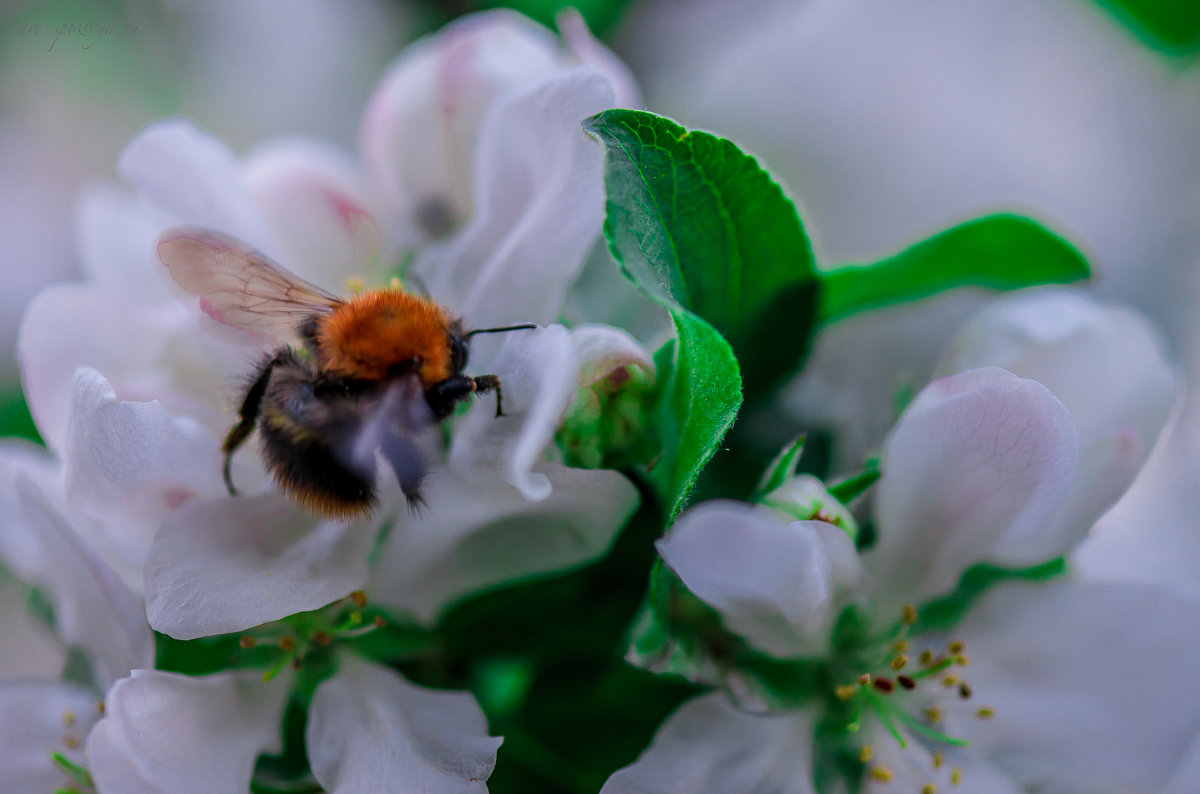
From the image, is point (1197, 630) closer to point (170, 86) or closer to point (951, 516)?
point (951, 516)

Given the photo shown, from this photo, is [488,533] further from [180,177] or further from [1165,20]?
[1165,20]

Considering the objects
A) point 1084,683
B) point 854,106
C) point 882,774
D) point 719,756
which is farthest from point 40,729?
point 854,106

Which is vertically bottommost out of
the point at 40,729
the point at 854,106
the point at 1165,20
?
the point at 40,729

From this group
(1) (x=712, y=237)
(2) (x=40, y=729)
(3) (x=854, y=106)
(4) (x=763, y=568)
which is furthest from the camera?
(3) (x=854, y=106)

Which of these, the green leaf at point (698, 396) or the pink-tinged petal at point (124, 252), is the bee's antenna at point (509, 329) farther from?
the pink-tinged petal at point (124, 252)

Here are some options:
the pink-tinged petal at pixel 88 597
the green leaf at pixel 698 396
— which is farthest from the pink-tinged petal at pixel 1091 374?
the pink-tinged petal at pixel 88 597

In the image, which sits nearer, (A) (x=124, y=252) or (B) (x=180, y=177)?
(B) (x=180, y=177)

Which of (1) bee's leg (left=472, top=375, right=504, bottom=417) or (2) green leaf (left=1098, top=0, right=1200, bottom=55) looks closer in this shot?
(1) bee's leg (left=472, top=375, right=504, bottom=417)

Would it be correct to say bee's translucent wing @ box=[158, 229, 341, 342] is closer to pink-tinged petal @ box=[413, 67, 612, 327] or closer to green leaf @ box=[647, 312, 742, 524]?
pink-tinged petal @ box=[413, 67, 612, 327]

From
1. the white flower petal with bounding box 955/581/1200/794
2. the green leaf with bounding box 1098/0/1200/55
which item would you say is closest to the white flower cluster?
the white flower petal with bounding box 955/581/1200/794
